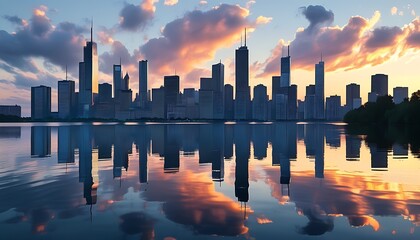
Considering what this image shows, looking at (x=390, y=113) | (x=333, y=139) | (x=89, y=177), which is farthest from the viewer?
(x=390, y=113)

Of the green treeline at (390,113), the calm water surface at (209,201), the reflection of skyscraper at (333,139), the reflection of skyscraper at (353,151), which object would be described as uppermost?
the green treeline at (390,113)

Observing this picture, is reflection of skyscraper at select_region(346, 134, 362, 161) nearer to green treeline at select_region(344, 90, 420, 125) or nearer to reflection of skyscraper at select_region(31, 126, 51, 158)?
reflection of skyscraper at select_region(31, 126, 51, 158)

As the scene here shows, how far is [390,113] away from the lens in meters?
143

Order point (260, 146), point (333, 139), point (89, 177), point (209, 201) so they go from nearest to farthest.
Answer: point (209, 201), point (89, 177), point (260, 146), point (333, 139)

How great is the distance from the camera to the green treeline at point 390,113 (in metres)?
128

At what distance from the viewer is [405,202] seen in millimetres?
18438

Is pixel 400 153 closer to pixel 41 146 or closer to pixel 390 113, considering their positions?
pixel 41 146

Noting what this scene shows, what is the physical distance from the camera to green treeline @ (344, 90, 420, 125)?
12794cm

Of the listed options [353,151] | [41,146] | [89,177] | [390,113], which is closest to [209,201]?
[89,177]

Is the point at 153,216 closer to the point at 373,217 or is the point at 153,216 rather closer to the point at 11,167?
the point at 373,217

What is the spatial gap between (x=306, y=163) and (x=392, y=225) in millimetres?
21305

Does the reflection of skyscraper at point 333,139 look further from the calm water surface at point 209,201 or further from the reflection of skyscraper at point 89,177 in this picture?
the reflection of skyscraper at point 89,177

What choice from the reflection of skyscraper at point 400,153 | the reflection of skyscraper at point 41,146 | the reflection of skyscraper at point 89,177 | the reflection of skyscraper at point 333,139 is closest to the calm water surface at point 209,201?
the reflection of skyscraper at point 89,177

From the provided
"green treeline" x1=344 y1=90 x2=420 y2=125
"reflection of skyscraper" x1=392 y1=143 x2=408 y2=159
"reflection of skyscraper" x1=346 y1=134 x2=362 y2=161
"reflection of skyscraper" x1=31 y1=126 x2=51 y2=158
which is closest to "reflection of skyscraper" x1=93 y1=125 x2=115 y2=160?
"reflection of skyscraper" x1=31 y1=126 x2=51 y2=158
